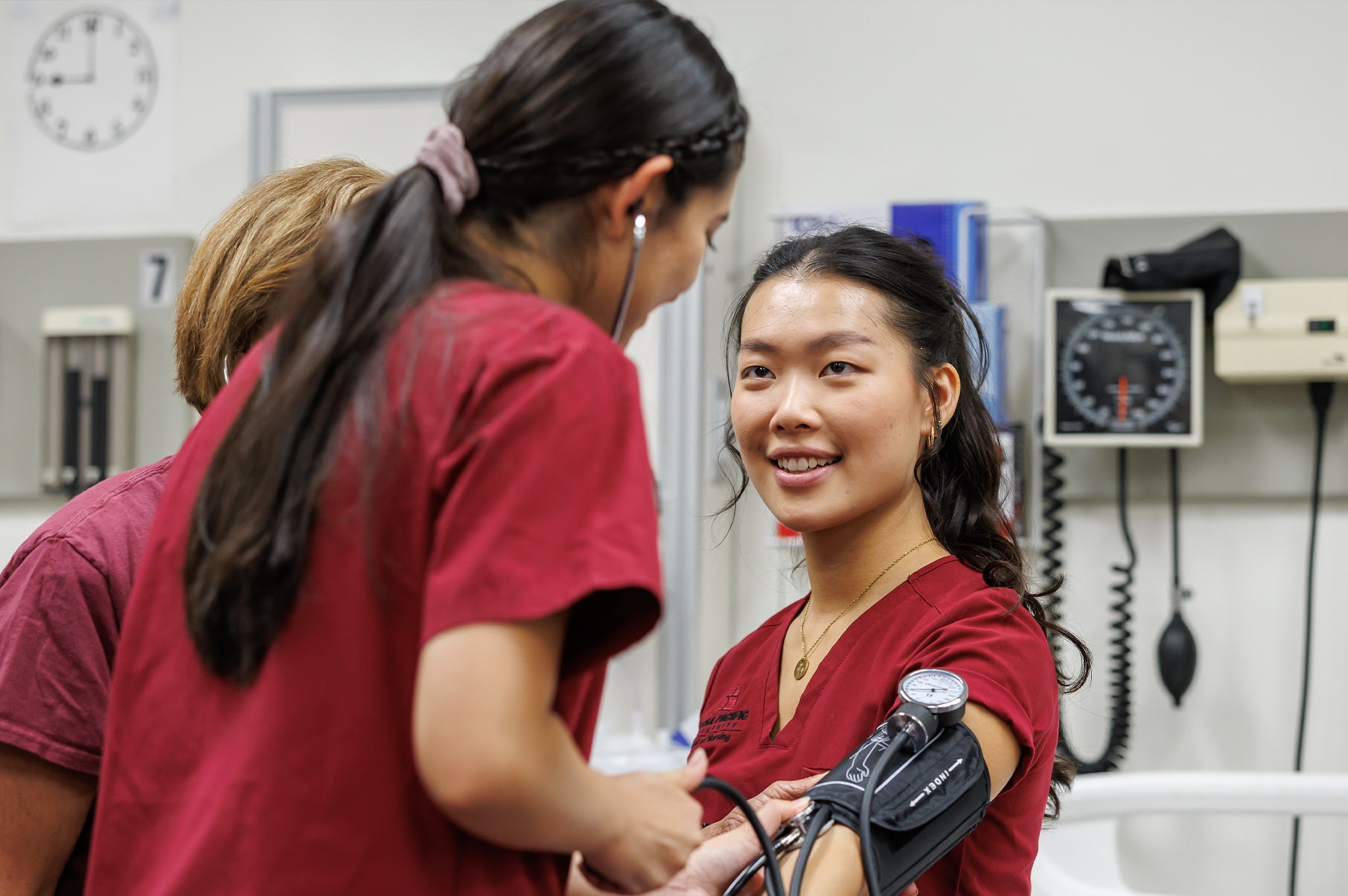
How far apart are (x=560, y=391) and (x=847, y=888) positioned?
1.63 ft

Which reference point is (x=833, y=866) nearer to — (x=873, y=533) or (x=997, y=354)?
(x=873, y=533)

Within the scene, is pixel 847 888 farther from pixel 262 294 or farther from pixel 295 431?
pixel 262 294

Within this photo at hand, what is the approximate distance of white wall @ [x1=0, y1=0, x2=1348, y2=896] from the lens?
2.44 meters

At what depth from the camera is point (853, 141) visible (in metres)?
2.62

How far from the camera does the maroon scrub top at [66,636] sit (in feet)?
2.90

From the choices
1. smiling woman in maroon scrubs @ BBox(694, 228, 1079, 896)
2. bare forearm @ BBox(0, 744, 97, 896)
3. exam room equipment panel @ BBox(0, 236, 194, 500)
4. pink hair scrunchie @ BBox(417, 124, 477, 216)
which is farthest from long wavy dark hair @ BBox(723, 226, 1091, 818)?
exam room equipment panel @ BBox(0, 236, 194, 500)

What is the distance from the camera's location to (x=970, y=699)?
3.15ft

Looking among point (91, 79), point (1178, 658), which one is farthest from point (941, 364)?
point (91, 79)

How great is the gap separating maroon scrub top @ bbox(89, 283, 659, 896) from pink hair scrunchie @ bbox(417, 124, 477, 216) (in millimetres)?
63

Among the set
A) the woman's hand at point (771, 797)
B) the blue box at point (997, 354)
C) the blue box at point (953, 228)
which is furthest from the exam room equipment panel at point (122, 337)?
the woman's hand at point (771, 797)

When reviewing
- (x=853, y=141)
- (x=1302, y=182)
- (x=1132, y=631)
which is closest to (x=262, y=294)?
(x=853, y=141)

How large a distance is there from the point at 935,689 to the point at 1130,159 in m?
1.92

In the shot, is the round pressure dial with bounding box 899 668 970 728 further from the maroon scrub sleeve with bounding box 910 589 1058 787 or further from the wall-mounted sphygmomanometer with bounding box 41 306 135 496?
the wall-mounted sphygmomanometer with bounding box 41 306 135 496

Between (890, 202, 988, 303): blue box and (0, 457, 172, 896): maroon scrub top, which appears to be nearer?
(0, 457, 172, 896): maroon scrub top
